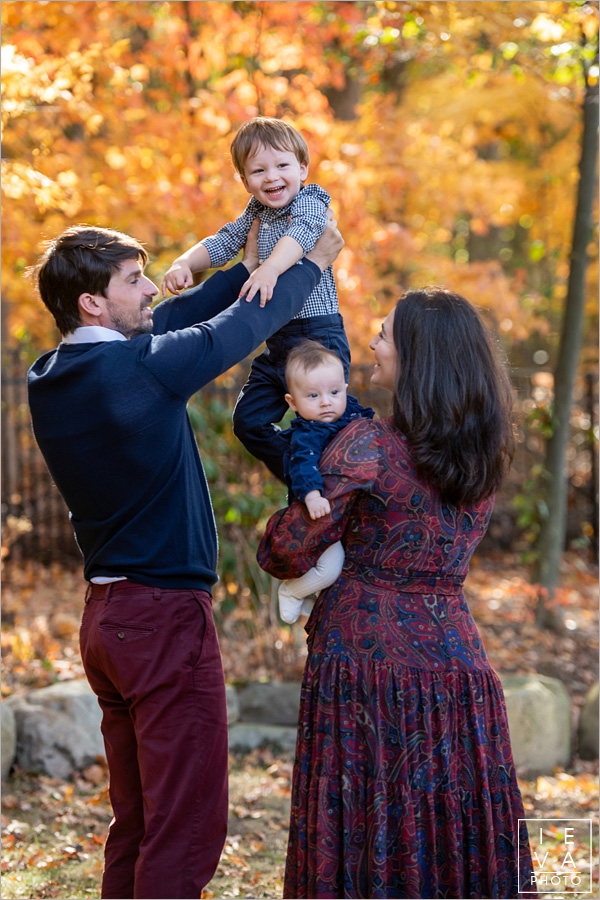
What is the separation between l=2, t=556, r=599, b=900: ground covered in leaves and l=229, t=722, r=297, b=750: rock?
7 cm

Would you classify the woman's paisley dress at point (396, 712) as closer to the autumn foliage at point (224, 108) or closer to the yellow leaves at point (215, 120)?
the autumn foliage at point (224, 108)

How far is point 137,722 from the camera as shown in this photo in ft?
7.61

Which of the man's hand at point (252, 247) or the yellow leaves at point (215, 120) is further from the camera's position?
the yellow leaves at point (215, 120)

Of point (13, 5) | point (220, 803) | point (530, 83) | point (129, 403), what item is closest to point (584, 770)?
point (220, 803)

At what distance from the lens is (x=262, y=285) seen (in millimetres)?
2357

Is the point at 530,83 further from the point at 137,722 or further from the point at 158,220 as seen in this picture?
the point at 137,722

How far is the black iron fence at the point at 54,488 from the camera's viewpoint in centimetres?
876

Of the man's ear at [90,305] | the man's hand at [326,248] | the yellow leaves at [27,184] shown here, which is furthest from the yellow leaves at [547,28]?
the man's ear at [90,305]

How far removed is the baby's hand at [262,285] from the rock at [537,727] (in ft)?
11.6

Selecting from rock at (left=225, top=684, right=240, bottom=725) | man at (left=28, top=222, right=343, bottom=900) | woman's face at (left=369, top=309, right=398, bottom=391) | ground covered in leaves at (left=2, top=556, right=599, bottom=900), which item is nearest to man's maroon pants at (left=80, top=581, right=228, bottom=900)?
man at (left=28, top=222, right=343, bottom=900)

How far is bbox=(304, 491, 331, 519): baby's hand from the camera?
2.25 metres

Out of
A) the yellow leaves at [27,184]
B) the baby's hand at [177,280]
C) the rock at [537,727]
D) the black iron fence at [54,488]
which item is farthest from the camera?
the black iron fence at [54,488]

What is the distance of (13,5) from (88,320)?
14.5 ft

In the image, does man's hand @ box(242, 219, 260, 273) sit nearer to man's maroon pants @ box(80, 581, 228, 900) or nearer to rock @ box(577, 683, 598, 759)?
man's maroon pants @ box(80, 581, 228, 900)
